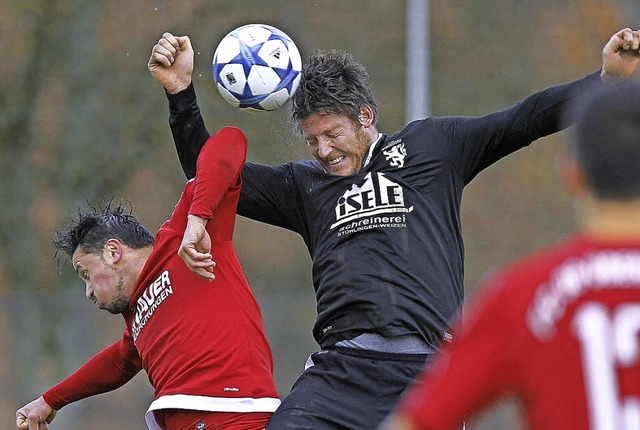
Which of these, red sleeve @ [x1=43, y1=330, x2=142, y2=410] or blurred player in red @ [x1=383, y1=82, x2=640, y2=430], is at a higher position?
red sleeve @ [x1=43, y1=330, x2=142, y2=410]

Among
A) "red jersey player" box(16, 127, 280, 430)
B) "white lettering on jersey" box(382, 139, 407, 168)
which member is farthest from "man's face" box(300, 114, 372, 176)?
"red jersey player" box(16, 127, 280, 430)

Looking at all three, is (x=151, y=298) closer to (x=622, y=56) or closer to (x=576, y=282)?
(x=622, y=56)

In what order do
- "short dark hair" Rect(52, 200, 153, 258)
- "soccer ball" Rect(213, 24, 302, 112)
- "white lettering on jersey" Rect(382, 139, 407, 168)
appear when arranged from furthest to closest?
"short dark hair" Rect(52, 200, 153, 258) < "soccer ball" Rect(213, 24, 302, 112) < "white lettering on jersey" Rect(382, 139, 407, 168)

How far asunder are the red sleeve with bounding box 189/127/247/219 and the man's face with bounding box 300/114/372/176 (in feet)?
1.03

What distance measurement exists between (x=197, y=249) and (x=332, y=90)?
0.99 meters

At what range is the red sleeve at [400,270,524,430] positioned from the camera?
271 cm

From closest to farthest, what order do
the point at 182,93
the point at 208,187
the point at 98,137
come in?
1. the point at 208,187
2. the point at 182,93
3. the point at 98,137

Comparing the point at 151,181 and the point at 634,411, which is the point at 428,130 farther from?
the point at 151,181

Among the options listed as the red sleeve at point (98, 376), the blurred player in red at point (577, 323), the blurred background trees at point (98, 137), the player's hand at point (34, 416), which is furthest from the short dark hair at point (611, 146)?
the blurred background trees at point (98, 137)

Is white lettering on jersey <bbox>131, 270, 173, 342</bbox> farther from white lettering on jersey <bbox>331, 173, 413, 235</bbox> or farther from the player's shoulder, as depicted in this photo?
the player's shoulder

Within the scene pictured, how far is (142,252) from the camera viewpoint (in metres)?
5.85

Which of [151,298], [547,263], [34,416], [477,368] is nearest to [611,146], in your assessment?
[547,263]

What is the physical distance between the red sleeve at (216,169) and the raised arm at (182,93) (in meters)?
0.14

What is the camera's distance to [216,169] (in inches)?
207
